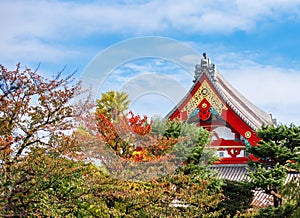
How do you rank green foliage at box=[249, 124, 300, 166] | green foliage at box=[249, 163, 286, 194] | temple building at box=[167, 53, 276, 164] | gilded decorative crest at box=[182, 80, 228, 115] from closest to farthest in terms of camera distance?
1. green foliage at box=[249, 163, 286, 194]
2. green foliage at box=[249, 124, 300, 166]
3. temple building at box=[167, 53, 276, 164]
4. gilded decorative crest at box=[182, 80, 228, 115]

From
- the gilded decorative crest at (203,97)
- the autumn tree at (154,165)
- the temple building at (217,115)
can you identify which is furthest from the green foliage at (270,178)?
the gilded decorative crest at (203,97)

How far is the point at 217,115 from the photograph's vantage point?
A: 1579 cm

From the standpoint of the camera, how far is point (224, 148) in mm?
15586

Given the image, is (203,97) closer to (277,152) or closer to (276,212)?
(277,152)

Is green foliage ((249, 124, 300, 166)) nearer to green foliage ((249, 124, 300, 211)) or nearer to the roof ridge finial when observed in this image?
green foliage ((249, 124, 300, 211))

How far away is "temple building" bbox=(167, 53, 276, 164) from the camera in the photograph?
1548cm

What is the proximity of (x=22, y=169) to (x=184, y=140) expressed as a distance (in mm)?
5234

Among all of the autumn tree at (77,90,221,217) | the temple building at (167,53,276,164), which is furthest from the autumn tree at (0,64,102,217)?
the temple building at (167,53,276,164)

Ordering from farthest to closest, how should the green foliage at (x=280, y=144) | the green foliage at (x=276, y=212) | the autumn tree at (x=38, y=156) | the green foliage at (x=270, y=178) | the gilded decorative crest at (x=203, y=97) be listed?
the gilded decorative crest at (x=203, y=97) → the green foliage at (x=280, y=144) → the green foliage at (x=270, y=178) → the green foliage at (x=276, y=212) → the autumn tree at (x=38, y=156)

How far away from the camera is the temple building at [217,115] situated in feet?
50.8

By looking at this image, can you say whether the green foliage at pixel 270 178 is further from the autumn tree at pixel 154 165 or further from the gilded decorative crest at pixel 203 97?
the gilded decorative crest at pixel 203 97

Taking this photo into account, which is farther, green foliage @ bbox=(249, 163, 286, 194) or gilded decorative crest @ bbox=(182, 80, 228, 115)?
gilded decorative crest @ bbox=(182, 80, 228, 115)

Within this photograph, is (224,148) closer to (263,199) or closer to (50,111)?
(263,199)

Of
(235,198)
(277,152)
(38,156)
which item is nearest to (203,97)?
(277,152)
